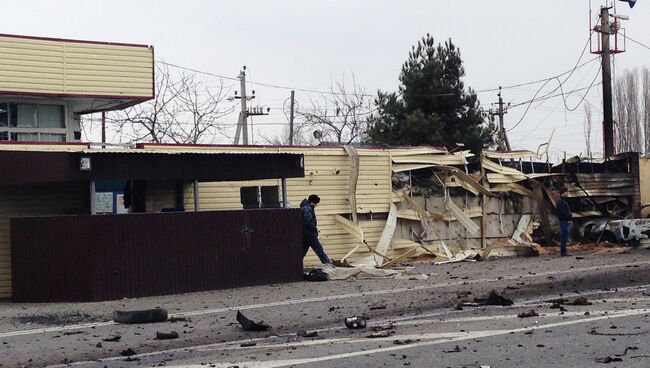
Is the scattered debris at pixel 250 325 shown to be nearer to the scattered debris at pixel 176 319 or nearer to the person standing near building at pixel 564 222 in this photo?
the scattered debris at pixel 176 319

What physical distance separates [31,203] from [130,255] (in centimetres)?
366

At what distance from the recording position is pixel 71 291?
53.6 feet

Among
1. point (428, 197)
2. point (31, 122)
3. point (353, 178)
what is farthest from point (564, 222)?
point (31, 122)

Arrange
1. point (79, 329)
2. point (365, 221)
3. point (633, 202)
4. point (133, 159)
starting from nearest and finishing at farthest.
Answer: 1. point (79, 329)
2. point (133, 159)
3. point (365, 221)
4. point (633, 202)

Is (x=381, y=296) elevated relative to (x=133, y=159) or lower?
lower

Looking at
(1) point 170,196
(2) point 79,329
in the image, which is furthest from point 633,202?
(2) point 79,329

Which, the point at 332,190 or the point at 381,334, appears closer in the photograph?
the point at 381,334

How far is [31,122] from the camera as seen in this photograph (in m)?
21.2

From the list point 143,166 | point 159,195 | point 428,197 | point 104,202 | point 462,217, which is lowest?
point 462,217

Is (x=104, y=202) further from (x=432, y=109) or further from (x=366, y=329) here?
(x=432, y=109)

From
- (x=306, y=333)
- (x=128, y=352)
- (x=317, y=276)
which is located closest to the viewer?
(x=128, y=352)

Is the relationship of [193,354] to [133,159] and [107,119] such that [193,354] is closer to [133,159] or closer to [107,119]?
[133,159]

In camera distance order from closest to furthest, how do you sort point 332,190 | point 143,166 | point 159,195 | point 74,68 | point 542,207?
1. point 143,166
2. point 159,195
3. point 74,68
4. point 332,190
5. point 542,207

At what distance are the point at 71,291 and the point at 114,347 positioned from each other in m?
5.44
